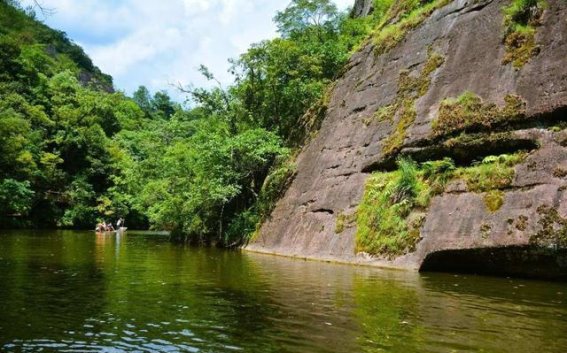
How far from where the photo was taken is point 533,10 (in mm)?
17844

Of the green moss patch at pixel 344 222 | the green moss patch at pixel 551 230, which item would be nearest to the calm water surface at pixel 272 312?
the green moss patch at pixel 551 230

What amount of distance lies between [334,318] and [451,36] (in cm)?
1588

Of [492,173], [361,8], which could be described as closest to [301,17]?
[361,8]

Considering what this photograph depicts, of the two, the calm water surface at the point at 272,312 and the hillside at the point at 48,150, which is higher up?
the hillside at the point at 48,150

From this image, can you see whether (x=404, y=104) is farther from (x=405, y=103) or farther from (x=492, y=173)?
(x=492, y=173)

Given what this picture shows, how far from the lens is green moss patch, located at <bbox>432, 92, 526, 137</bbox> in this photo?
1609cm

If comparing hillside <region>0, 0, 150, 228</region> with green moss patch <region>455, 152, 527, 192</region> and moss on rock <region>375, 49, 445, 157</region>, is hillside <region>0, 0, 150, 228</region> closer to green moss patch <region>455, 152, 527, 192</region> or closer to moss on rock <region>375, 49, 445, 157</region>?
moss on rock <region>375, 49, 445, 157</region>

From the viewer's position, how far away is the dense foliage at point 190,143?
26.7 metres

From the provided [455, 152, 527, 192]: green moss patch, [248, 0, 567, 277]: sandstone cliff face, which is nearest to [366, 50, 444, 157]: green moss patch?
[248, 0, 567, 277]: sandstone cliff face

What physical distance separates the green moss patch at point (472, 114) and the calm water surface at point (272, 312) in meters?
5.45

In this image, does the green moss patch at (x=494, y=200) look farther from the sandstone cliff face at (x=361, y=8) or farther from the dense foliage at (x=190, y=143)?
the sandstone cliff face at (x=361, y=8)

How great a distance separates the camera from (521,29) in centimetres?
1789

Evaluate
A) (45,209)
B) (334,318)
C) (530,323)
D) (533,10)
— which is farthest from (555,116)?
(45,209)

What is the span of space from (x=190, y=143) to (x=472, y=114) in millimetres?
20332
